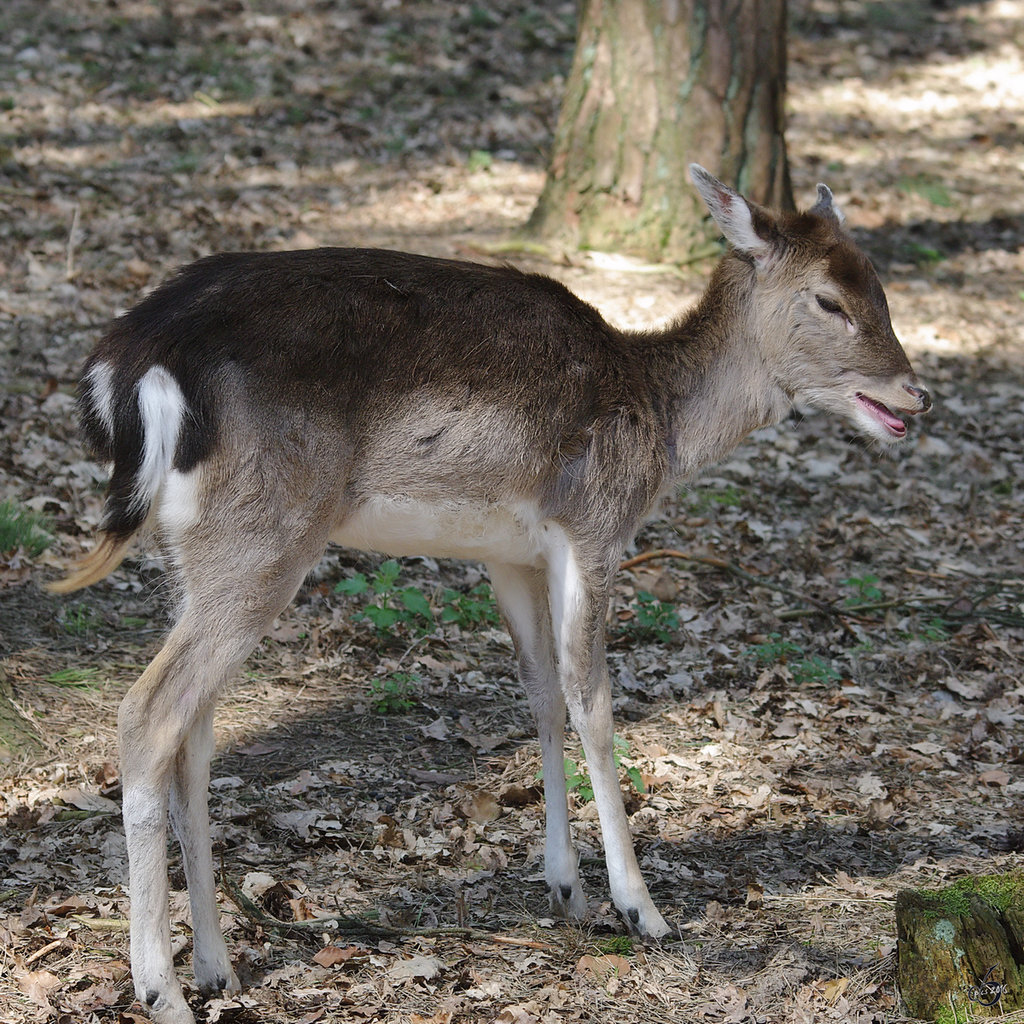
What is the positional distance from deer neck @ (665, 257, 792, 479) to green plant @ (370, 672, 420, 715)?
179cm

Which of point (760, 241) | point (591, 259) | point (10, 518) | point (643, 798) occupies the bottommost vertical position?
point (643, 798)

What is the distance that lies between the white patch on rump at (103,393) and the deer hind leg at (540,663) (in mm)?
1648

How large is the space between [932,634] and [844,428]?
2.43m

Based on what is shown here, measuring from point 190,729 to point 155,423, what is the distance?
3.16 feet

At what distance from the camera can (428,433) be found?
4.14 meters

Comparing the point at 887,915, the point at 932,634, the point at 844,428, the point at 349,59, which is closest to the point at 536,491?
the point at 887,915

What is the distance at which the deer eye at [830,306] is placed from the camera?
4.79 m

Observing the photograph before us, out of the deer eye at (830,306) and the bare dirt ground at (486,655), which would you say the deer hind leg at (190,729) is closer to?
the bare dirt ground at (486,655)

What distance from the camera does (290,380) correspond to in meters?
3.88

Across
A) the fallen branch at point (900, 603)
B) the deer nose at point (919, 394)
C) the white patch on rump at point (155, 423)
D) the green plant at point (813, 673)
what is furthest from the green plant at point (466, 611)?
the white patch on rump at point (155, 423)

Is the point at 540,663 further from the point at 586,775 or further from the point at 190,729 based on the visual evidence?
the point at 190,729

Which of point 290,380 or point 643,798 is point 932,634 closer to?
point 643,798

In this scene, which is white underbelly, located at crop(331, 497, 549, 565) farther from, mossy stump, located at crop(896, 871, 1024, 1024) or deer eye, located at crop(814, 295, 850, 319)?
mossy stump, located at crop(896, 871, 1024, 1024)

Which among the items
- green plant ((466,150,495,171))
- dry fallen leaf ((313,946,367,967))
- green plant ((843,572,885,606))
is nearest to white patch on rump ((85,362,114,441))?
dry fallen leaf ((313,946,367,967))
